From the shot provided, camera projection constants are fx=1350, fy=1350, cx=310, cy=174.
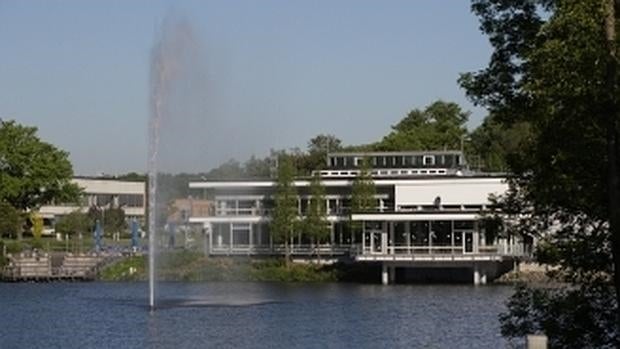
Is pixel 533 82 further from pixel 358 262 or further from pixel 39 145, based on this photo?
pixel 39 145

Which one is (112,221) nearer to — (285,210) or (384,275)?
(285,210)

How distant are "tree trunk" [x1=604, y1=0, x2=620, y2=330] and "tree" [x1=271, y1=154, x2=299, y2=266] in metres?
55.9

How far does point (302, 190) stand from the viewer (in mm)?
78875

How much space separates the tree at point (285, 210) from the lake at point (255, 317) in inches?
302

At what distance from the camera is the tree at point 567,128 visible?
16.6 m

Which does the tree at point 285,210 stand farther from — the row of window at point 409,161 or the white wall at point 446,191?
the row of window at point 409,161

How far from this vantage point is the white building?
70.4 metres

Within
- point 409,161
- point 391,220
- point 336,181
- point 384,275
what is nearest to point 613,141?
point 384,275

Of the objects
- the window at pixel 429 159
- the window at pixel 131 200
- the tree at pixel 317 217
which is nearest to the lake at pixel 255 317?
the tree at pixel 317 217

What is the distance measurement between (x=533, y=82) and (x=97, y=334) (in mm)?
23496

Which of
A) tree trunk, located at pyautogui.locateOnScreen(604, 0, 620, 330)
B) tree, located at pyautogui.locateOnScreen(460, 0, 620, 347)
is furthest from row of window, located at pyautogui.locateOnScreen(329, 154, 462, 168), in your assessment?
tree trunk, located at pyautogui.locateOnScreen(604, 0, 620, 330)

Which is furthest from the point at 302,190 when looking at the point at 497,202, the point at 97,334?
the point at 497,202

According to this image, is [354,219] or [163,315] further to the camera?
[354,219]

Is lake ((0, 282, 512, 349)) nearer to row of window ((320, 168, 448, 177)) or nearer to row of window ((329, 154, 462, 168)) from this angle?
row of window ((320, 168, 448, 177))
